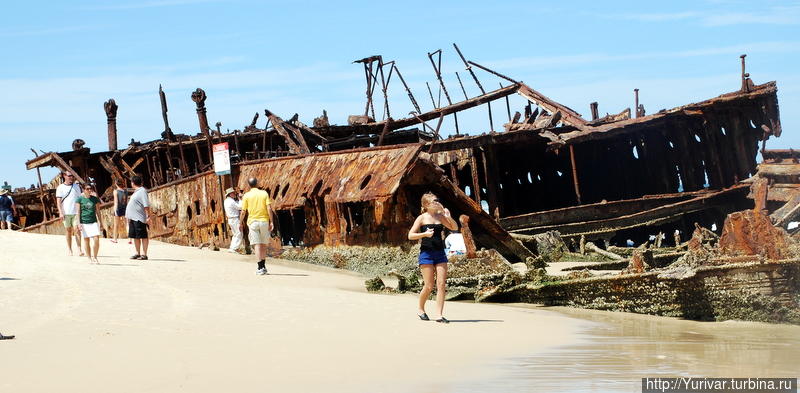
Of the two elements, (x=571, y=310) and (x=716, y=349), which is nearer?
(x=716, y=349)

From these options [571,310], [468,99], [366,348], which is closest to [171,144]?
[468,99]

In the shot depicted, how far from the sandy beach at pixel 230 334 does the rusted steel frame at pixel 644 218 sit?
8.99 meters

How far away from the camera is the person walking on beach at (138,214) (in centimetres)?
1492

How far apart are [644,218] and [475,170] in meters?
3.71

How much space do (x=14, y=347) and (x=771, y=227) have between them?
7.72 m

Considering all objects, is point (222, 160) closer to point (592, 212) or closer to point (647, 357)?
point (592, 212)

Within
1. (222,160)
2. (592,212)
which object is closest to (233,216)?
(222,160)

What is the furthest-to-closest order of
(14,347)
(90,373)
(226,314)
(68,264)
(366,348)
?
(68,264), (226,314), (366,348), (14,347), (90,373)

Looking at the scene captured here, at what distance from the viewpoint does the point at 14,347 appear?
25.6ft

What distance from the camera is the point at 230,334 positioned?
28.8 feet

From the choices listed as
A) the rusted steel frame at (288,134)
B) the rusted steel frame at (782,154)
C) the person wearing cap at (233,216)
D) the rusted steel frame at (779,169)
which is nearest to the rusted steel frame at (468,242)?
the person wearing cap at (233,216)

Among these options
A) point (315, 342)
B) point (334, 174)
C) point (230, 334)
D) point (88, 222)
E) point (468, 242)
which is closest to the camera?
point (315, 342)

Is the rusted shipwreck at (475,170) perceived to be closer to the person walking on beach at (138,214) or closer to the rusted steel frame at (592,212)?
the rusted steel frame at (592,212)

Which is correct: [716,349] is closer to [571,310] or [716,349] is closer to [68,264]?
[571,310]
